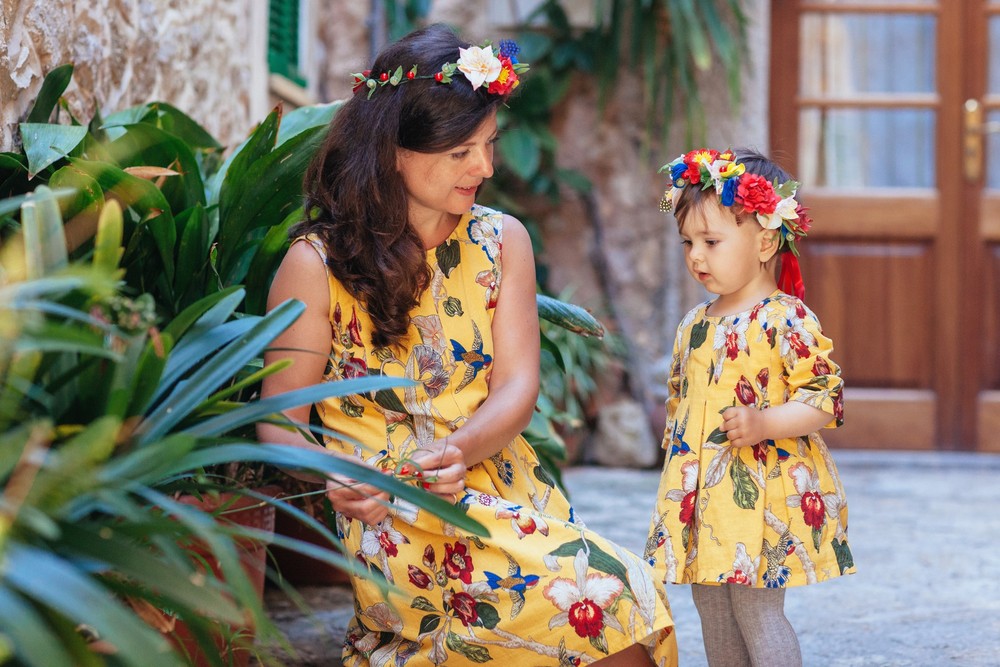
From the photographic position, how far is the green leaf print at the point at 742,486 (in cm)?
177

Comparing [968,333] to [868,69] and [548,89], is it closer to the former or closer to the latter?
[868,69]

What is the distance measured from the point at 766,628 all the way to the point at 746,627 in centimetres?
4

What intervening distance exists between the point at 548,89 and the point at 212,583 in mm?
3564

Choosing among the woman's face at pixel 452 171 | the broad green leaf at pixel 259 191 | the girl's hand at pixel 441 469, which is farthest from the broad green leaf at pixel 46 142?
the girl's hand at pixel 441 469

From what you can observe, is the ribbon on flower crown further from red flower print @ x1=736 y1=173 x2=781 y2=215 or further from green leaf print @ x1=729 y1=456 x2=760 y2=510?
green leaf print @ x1=729 y1=456 x2=760 y2=510

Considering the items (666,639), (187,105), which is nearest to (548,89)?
(187,105)

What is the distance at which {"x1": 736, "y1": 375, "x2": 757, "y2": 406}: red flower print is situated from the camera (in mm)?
1816

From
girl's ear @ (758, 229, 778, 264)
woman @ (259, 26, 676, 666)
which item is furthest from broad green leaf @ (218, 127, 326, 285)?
girl's ear @ (758, 229, 778, 264)

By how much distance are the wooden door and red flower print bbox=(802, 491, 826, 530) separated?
2.85m

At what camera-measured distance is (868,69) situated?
4559mm

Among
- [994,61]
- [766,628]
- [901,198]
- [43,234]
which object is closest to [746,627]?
[766,628]

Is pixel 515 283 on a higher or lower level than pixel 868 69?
lower

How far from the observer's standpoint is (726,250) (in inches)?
71.8

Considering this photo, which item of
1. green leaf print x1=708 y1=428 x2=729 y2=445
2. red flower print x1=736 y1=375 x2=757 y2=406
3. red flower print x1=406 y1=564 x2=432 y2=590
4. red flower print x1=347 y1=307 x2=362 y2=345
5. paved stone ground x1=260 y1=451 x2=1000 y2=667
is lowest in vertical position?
paved stone ground x1=260 y1=451 x2=1000 y2=667
